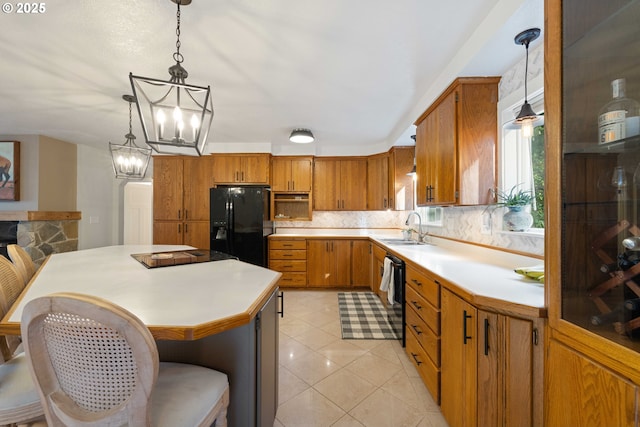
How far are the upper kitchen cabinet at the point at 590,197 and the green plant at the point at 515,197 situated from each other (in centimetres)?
88

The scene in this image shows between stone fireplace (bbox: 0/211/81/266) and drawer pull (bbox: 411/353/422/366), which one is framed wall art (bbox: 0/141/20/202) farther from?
drawer pull (bbox: 411/353/422/366)

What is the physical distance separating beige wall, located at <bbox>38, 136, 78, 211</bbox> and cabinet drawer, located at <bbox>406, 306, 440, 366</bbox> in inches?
233

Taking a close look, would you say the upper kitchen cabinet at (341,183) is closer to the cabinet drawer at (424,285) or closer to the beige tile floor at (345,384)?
the beige tile floor at (345,384)

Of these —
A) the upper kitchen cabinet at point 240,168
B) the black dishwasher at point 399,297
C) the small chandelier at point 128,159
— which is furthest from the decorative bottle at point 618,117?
the upper kitchen cabinet at point 240,168

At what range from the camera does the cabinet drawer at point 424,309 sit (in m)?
1.61

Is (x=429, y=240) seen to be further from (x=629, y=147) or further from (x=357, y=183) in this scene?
(x=629, y=147)

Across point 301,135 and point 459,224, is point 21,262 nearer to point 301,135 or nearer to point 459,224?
point 301,135

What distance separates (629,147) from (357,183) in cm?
378

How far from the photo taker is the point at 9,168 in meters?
3.99

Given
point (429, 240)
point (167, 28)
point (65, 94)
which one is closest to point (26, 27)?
point (167, 28)

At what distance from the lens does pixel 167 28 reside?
1693 millimetres

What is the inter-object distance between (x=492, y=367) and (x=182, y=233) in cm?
469

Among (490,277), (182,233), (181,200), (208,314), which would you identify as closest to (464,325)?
(490,277)

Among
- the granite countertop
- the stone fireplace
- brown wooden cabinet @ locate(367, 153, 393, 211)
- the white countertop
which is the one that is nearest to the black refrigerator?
brown wooden cabinet @ locate(367, 153, 393, 211)
